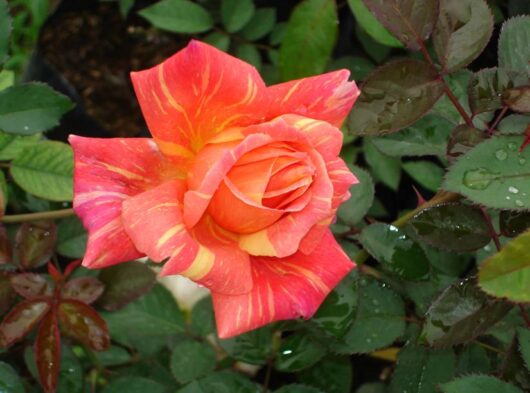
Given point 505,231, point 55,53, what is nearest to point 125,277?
point 505,231

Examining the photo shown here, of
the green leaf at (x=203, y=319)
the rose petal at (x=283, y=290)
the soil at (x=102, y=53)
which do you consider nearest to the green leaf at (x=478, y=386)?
the rose petal at (x=283, y=290)

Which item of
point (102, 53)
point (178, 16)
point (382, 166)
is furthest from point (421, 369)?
point (102, 53)

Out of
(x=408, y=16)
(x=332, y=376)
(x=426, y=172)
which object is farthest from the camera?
(x=426, y=172)

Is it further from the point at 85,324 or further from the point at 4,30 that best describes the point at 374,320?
the point at 4,30

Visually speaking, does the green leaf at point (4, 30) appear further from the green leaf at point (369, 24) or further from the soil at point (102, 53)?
the soil at point (102, 53)

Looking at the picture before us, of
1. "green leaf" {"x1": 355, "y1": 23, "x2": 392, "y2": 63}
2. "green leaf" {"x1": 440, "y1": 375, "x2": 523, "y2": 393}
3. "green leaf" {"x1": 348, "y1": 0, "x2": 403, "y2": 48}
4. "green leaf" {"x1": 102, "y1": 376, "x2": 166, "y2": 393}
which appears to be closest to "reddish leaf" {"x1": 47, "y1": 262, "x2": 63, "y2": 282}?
"green leaf" {"x1": 102, "y1": 376, "x2": 166, "y2": 393}

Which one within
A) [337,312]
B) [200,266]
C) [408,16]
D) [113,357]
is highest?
[408,16]
